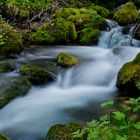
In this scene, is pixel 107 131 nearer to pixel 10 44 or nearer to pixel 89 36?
pixel 10 44

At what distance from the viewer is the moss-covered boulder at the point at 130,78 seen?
764 centimetres

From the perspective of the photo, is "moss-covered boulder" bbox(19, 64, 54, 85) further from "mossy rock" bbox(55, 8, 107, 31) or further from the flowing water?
"mossy rock" bbox(55, 8, 107, 31)

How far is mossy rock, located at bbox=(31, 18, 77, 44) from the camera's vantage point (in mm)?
12555

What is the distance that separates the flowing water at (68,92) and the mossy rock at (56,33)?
0.47 m

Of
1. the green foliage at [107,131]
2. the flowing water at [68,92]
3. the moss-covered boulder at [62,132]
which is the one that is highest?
the green foliage at [107,131]

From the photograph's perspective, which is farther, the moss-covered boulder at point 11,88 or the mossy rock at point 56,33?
the mossy rock at point 56,33

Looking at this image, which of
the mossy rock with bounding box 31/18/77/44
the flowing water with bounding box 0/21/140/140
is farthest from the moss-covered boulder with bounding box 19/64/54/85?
the mossy rock with bounding box 31/18/77/44

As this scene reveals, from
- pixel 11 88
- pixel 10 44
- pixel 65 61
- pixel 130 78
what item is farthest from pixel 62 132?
pixel 10 44

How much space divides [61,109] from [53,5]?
29.8ft

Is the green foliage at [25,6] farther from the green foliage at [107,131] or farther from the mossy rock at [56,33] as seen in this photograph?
the green foliage at [107,131]

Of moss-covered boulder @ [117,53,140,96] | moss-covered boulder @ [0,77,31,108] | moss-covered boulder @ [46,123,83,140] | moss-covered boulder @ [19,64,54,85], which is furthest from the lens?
moss-covered boulder @ [19,64,54,85]

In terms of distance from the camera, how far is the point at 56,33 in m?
12.8

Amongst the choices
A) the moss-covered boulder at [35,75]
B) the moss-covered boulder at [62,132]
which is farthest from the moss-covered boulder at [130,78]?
the moss-covered boulder at [62,132]

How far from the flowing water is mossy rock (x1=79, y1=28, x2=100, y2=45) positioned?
369 mm
